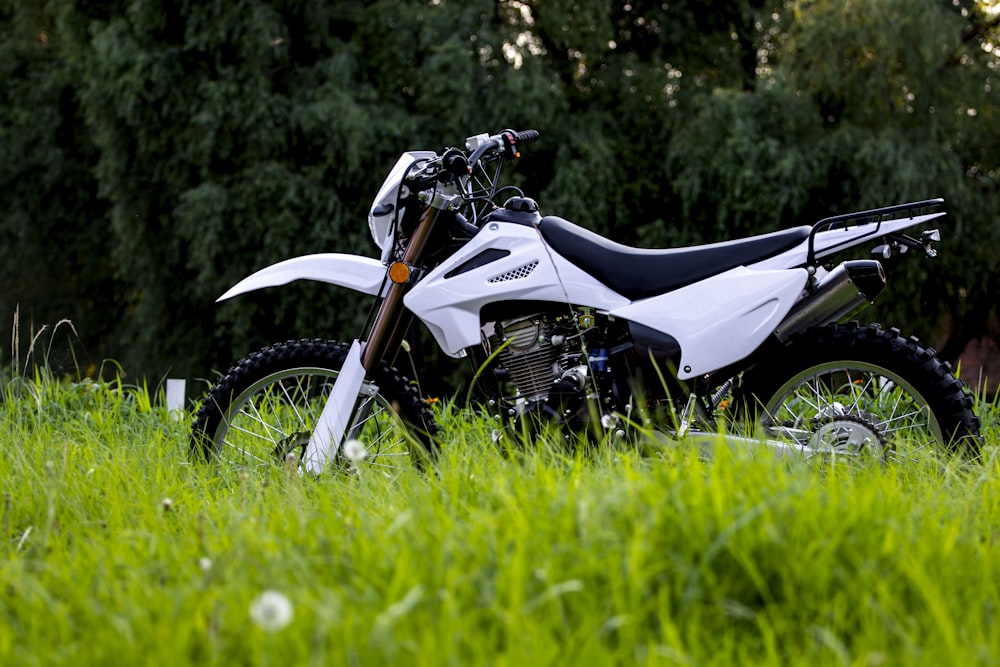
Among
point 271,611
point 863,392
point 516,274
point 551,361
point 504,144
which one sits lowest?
point 863,392

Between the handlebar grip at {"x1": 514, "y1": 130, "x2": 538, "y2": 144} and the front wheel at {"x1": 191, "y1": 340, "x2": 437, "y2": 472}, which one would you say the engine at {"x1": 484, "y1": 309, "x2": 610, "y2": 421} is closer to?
the front wheel at {"x1": 191, "y1": 340, "x2": 437, "y2": 472}

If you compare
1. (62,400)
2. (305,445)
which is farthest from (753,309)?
(62,400)

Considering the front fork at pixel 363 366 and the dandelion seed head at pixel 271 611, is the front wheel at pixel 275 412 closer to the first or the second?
the front fork at pixel 363 366

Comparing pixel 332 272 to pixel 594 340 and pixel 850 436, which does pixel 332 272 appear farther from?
pixel 850 436

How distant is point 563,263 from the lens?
316cm

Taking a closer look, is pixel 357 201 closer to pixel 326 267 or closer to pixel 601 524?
pixel 326 267

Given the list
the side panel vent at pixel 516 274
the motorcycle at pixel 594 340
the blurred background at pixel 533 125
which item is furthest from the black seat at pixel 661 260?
the blurred background at pixel 533 125

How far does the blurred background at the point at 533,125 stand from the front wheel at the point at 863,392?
897cm

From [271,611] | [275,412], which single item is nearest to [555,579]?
[271,611]

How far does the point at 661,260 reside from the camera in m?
3.15

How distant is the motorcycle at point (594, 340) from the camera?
3021 millimetres

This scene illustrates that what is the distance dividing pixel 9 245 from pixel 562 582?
1617cm

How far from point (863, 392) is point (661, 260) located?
0.69 meters

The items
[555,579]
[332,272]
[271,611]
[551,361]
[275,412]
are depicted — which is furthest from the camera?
[275,412]
